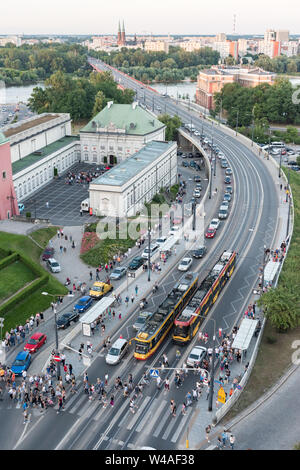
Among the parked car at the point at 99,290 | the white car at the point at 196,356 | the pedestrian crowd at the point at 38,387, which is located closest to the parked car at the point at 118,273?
the parked car at the point at 99,290

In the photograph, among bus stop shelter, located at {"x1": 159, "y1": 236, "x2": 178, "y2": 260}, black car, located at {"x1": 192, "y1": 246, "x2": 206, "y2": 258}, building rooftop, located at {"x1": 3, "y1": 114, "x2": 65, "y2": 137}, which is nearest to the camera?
bus stop shelter, located at {"x1": 159, "y1": 236, "x2": 178, "y2": 260}

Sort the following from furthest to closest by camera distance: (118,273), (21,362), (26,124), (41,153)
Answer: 1. (26,124)
2. (41,153)
3. (118,273)
4. (21,362)

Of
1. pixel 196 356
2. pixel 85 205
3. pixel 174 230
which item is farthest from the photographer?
pixel 85 205

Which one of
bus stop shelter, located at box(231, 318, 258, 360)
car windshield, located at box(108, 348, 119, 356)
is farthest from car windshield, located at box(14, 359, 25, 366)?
bus stop shelter, located at box(231, 318, 258, 360)

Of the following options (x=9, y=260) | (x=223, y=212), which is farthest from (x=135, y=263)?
(x=223, y=212)

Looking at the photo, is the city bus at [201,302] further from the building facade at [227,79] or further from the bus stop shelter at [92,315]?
the building facade at [227,79]

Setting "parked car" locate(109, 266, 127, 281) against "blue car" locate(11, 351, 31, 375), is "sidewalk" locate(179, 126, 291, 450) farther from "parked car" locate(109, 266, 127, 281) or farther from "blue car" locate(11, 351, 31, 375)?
"parked car" locate(109, 266, 127, 281)

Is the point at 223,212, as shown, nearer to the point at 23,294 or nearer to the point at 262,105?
the point at 23,294
